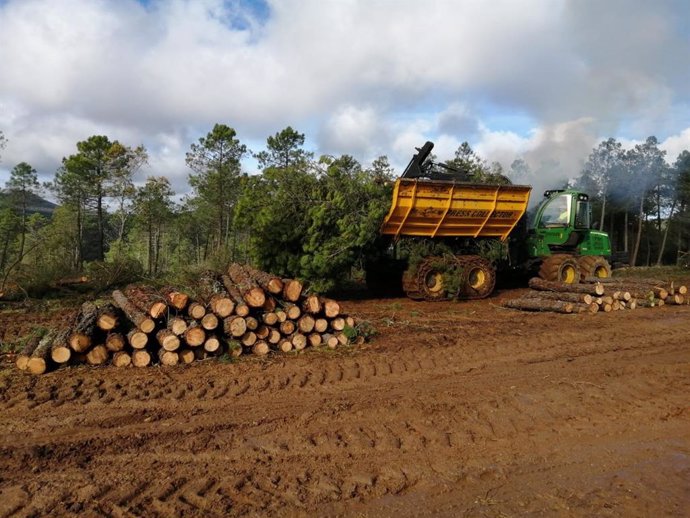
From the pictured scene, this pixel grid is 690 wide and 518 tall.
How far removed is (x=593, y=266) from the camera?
14.1 metres

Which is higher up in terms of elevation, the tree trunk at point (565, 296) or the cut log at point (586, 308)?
the tree trunk at point (565, 296)

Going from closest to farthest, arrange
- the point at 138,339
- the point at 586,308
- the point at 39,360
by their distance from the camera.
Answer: the point at 39,360
the point at 138,339
the point at 586,308

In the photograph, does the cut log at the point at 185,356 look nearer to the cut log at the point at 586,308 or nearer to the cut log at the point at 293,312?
the cut log at the point at 293,312

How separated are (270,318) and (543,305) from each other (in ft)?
20.9

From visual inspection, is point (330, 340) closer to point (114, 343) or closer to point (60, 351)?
point (114, 343)

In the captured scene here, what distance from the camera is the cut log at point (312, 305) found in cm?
752

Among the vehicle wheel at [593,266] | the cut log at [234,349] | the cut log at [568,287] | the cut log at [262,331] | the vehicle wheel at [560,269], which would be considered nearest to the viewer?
the cut log at [234,349]

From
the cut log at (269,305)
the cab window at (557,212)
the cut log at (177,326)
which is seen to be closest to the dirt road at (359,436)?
the cut log at (177,326)

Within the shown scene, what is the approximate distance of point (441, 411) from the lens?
Answer: 474 centimetres

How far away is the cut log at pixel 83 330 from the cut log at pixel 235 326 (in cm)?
163

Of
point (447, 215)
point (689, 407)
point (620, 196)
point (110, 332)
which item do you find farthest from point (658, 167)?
point (110, 332)

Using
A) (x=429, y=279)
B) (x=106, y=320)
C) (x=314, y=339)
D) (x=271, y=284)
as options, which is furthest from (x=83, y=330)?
(x=429, y=279)

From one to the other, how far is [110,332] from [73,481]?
3251mm

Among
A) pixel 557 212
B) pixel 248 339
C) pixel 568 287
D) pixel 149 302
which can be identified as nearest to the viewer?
pixel 149 302
